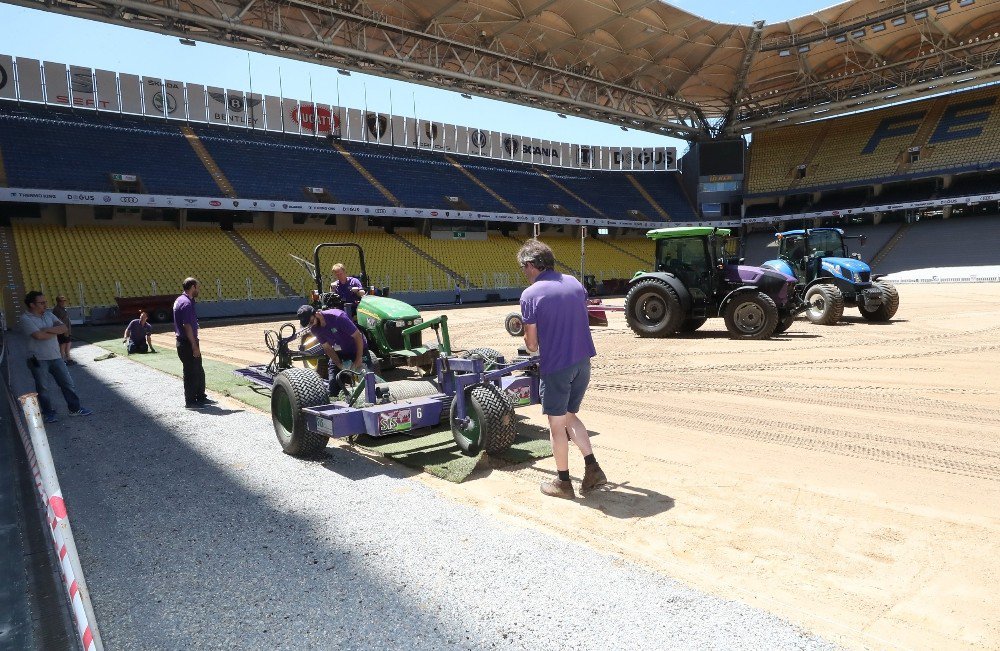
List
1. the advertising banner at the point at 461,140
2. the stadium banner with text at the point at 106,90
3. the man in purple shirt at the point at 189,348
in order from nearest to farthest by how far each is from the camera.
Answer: the man in purple shirt at the point at 189,348, the stadium banner with text at the point at 106,90, the advertising banner at the point at 461,140

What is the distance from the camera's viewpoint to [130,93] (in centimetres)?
2769

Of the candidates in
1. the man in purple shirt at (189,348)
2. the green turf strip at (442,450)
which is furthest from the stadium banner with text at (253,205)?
the green turf strip at (442,450)

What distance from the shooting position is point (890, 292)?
12469 millimetres

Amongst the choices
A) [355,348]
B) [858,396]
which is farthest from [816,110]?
[355,348]

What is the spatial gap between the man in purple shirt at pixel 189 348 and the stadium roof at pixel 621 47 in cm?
1618

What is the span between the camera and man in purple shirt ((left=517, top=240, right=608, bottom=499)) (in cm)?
355

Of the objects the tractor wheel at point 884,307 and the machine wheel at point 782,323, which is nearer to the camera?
the machine wheel at point 782,323

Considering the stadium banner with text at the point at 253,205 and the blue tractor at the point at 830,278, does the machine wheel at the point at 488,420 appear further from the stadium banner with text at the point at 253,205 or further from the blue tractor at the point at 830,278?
the stadium banner with text at the point at 253,205

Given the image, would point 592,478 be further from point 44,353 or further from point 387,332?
point 44,353

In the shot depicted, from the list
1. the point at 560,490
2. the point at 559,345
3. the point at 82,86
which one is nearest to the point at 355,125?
the point at 82,86

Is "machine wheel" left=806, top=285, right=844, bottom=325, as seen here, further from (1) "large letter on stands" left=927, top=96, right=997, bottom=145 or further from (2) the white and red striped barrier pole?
→ (1) "large letter on stands" left=927, top=96, right=997, bottom=145

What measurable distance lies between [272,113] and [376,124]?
602cm

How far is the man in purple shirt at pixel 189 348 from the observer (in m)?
6.86

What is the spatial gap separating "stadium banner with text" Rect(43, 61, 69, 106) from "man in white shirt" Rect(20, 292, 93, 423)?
26.4 m
